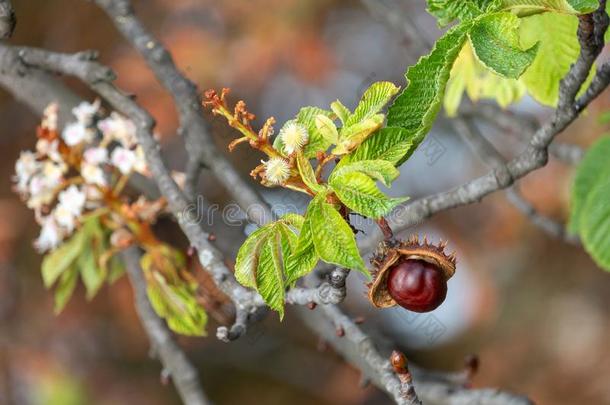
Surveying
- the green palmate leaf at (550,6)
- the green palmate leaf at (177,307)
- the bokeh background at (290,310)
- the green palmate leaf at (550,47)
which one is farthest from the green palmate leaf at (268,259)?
the bokeh background at (290,310)

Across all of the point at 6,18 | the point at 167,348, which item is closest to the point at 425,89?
the point at 6,18

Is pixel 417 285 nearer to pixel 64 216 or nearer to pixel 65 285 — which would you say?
pixel 64 216

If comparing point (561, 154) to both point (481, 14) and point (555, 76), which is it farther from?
point (481, 14)

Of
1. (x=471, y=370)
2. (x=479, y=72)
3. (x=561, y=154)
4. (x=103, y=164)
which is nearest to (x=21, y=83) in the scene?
(x=103, y=164)

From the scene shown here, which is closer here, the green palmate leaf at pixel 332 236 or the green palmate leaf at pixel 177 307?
the green palmate leaf at pixel 332 236

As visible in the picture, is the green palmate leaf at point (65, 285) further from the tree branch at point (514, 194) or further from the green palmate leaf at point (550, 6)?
the green palmate leaf at point (550, 6)
